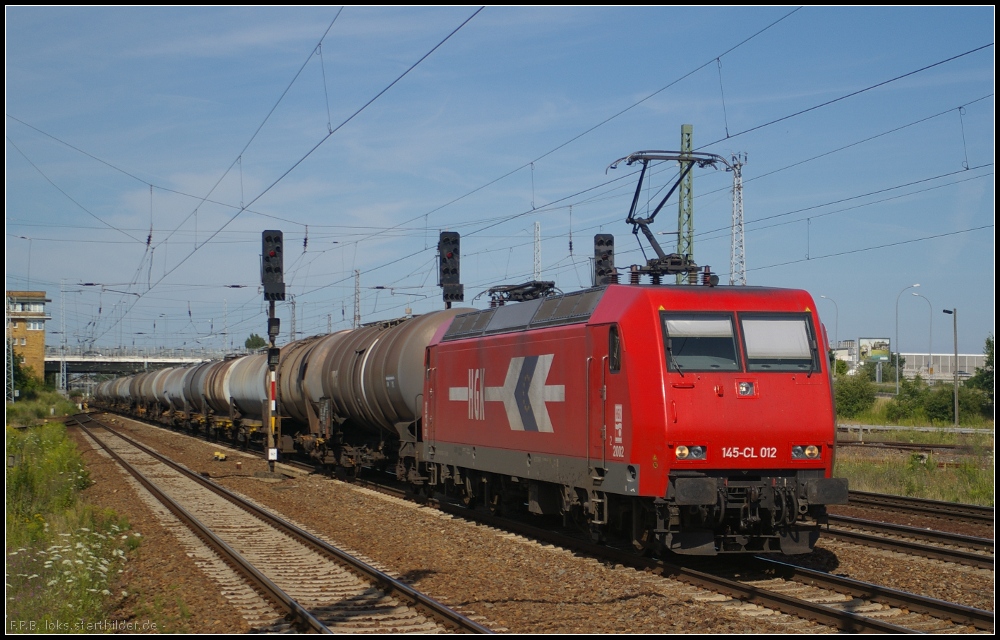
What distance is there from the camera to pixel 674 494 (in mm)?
11031

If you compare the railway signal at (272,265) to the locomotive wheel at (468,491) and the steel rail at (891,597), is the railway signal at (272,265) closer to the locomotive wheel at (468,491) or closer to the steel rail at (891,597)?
the locomotive wheel at (468,491)

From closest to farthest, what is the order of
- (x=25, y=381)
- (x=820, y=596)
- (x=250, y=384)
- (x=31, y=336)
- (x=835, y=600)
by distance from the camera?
(x=835, y=600)
(x=820, y=596)
(x=250, y=384)
(x=25, y=381)
(x=31, y=336)

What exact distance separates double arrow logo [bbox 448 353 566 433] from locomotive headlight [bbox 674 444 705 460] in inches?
100

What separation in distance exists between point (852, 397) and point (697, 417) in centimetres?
4230

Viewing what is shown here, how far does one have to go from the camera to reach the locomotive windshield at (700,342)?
11.5 meters

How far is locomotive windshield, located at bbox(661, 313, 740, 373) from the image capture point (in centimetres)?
1148

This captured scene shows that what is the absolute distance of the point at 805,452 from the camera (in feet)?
37.8

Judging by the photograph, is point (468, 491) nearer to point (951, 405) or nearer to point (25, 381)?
point (951, 405)

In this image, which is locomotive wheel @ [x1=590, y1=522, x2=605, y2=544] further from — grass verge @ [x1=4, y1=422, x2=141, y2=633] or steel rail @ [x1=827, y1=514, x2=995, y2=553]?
grass verge @ [x1=4, y1=422, x2=141, y2=633]

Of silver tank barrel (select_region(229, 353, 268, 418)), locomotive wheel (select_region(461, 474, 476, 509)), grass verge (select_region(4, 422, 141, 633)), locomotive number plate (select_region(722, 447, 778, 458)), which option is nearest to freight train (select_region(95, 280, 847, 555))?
locomotive number plate (select_region(722, 447, 778, 458))

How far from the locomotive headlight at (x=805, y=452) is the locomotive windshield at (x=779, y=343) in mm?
927

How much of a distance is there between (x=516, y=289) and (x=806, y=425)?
22.6ft

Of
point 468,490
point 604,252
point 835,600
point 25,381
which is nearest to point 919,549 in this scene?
point 835,600

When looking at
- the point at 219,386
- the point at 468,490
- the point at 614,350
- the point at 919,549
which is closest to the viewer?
the point at 614,350
